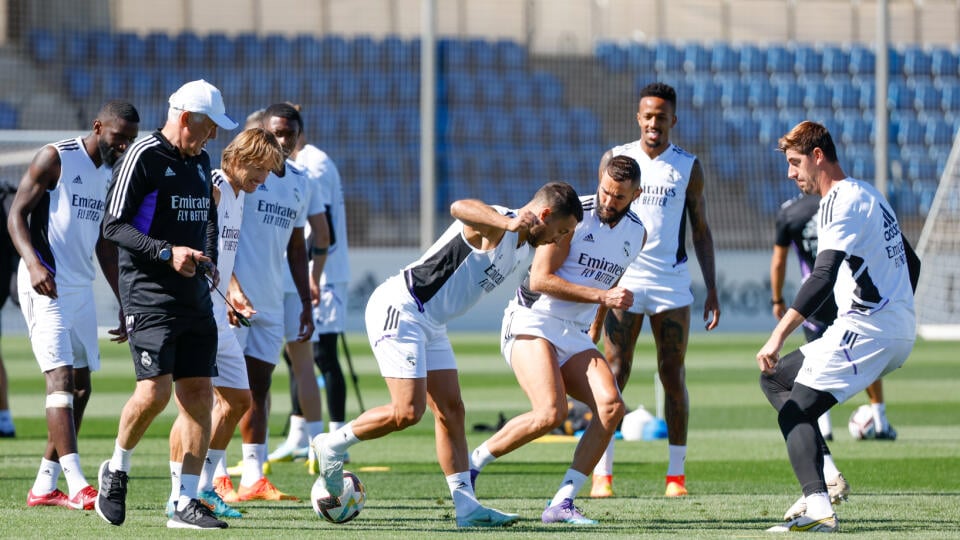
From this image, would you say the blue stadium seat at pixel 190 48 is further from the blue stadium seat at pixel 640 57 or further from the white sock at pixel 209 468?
the white sock at pixel 209 468

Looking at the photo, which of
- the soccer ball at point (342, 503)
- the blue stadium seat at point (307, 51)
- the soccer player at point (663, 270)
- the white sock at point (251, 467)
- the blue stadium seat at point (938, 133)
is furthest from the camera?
the blue stadium seat at point (938, 133)

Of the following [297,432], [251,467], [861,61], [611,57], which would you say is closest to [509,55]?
[611,57]

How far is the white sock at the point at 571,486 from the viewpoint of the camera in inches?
289

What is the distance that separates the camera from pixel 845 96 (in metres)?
→ 33.5

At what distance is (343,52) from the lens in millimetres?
31250

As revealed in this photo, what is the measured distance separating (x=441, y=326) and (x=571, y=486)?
1.05 m

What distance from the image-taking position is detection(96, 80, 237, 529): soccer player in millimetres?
6840

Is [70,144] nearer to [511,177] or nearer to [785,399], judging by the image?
[785,399]

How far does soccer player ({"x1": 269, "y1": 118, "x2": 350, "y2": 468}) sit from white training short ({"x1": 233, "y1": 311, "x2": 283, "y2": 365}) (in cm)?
191

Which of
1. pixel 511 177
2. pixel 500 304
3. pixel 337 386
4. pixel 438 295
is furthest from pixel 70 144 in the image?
pixel 511 177

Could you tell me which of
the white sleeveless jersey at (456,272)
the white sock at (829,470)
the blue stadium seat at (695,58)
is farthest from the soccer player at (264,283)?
the blue stadium seat at (695,58)

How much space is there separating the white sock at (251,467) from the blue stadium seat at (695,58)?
27220 mm

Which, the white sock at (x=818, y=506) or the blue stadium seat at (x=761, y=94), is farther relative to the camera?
the blue stadium seat at (x=761, y=94)

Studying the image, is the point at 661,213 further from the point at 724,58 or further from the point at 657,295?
the point at 724,58
